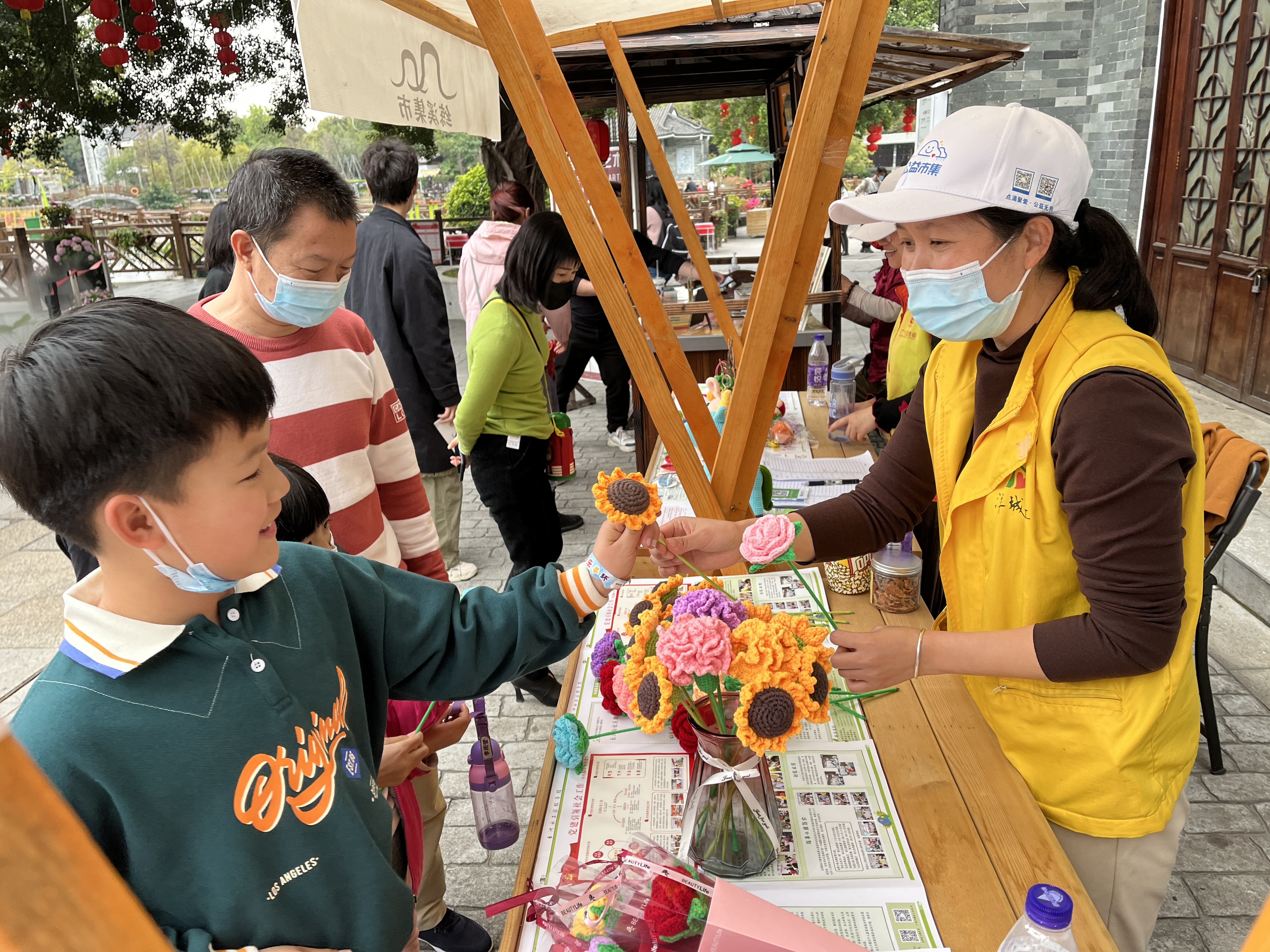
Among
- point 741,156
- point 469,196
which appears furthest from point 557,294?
point 469,196

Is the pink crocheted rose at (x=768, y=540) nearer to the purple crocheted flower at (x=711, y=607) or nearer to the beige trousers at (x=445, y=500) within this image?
the purple crocheted flower at (x=711, y=607)

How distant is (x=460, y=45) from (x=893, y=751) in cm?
272

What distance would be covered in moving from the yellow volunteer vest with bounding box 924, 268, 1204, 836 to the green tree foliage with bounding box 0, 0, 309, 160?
22.3ft

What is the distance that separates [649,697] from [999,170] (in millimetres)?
1017

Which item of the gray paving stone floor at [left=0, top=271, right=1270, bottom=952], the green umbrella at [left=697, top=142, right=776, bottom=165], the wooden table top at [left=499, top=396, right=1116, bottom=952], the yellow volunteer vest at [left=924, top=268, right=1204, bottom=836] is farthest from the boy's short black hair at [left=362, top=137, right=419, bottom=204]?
the green umbrella at [left=697, top=142, right=776, bottom=165]

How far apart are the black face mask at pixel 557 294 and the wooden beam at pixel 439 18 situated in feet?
3.01

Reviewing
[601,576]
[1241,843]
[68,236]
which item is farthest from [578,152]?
[68,236]

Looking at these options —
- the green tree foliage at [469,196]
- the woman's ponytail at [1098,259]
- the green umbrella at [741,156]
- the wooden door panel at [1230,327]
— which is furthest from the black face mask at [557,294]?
the green tree foliage at [469,196]

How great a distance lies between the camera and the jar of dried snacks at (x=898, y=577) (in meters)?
2.07

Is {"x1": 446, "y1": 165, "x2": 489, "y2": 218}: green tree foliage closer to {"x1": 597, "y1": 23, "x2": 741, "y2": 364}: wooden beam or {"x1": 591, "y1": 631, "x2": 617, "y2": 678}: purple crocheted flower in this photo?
{"x1": 597, "y1": 23, "x2": 741, "y2": 364}: wooden beam

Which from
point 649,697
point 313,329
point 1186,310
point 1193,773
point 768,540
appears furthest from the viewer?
point 1186,310

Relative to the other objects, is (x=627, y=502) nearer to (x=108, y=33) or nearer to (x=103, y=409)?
(x=103, y=409)

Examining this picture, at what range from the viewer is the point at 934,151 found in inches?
55.9

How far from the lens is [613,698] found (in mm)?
1691
